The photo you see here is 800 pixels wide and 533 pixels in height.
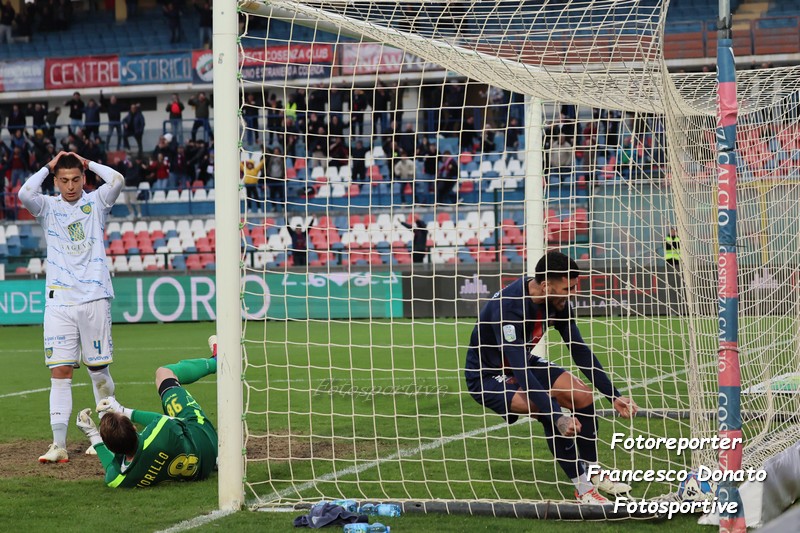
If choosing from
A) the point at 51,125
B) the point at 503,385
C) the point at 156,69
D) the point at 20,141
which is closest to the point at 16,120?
the point at 20,141

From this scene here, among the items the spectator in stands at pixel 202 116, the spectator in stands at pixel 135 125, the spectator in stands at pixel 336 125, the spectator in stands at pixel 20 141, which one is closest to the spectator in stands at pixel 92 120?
the spectator in stands at pixel 135 125

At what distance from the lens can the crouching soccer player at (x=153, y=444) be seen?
6.04m

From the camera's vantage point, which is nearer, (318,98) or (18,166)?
(318,98)

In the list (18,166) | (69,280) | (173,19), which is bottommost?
(69,280)

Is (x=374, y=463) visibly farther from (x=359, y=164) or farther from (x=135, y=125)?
(x=135, y=125)

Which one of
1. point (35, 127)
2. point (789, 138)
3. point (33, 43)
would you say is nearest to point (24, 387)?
point (789, 138)

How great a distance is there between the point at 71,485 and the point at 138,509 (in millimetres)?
959

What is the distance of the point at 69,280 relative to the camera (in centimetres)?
740

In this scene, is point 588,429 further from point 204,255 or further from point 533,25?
point 204,255

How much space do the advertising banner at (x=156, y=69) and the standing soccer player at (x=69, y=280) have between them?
2628cm

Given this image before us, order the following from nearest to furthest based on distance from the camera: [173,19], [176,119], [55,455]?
[55,455], [176,119], [173,19]

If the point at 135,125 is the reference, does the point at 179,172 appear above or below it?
below

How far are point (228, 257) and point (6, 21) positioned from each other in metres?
34.7

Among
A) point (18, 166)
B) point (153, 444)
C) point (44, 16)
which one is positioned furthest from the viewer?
point (44, 16)
